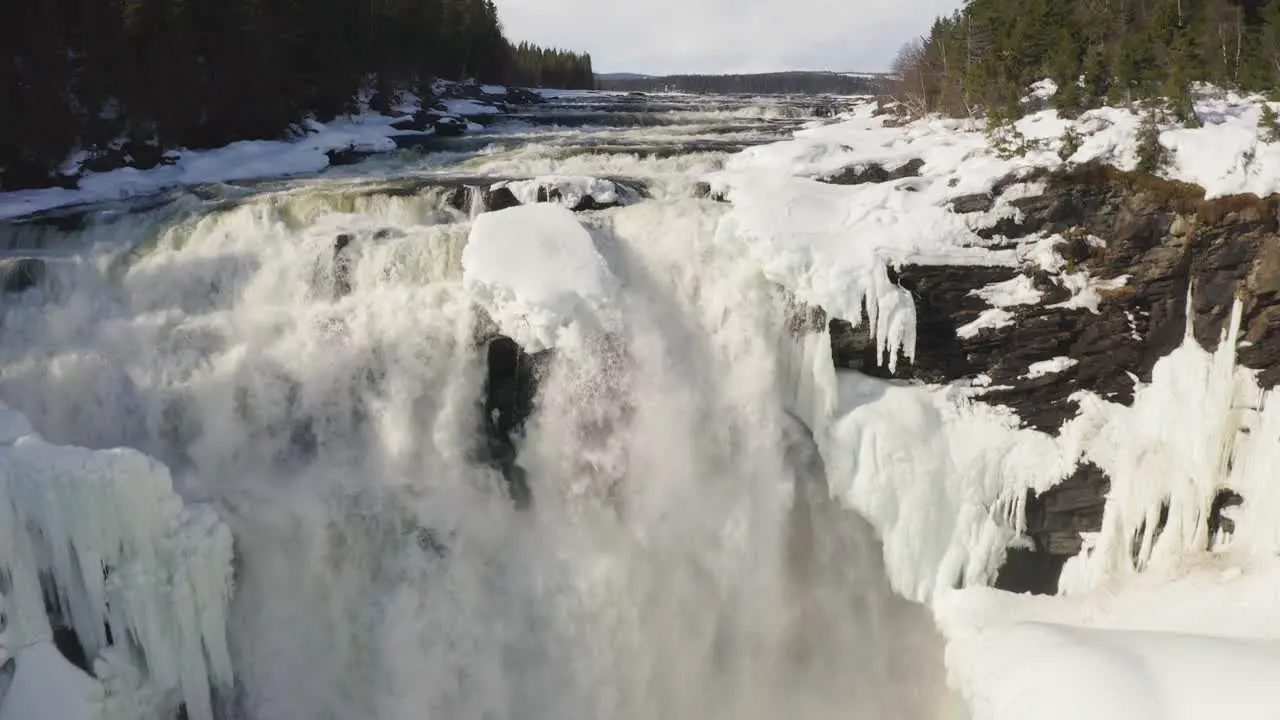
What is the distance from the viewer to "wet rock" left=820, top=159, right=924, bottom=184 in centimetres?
1071

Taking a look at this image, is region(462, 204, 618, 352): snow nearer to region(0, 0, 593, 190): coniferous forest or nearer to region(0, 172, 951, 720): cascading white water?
region(0, 172, 951, 720): cascading white water

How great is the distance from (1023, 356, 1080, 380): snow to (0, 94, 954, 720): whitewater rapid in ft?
7.85

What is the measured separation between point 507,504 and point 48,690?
416cm

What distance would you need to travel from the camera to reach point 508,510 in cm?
878

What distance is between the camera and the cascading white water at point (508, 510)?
27.0ft

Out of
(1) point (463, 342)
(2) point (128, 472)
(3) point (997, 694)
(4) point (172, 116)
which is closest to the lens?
(2) point (128, 472)

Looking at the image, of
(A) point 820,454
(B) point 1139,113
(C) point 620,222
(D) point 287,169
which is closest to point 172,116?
(D) point 287,169

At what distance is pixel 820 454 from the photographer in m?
8.92

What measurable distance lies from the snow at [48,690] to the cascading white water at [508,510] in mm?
1314

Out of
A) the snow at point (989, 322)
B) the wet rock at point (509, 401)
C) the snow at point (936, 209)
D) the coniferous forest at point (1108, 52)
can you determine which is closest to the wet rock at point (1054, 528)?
the snow at point (989, 322)

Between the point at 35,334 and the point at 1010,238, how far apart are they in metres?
11.0

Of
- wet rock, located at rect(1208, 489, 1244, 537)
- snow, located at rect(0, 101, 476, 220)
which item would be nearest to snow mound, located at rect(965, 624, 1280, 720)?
wet rock, located at rect(1208, 489, 1244, 537)

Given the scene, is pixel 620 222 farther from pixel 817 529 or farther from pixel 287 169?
pixel 287 169

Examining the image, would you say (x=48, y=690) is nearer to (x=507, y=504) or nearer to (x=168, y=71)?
(x=507, y=504)
